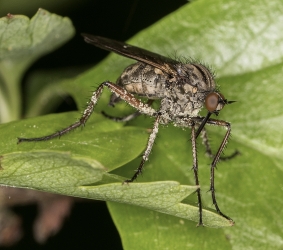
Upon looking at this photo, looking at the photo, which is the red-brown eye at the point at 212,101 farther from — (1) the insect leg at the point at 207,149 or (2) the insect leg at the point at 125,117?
(2) the insect leg at the point at 125,117

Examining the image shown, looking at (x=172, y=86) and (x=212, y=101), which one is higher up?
(x=212, y=101)

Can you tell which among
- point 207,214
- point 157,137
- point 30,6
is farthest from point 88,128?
point 30,6

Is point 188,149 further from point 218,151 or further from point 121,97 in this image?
point 121,97

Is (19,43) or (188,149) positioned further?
(188,149)

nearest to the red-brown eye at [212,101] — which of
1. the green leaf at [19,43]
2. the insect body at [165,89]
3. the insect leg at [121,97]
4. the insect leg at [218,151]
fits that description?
the insect body at [165,89]

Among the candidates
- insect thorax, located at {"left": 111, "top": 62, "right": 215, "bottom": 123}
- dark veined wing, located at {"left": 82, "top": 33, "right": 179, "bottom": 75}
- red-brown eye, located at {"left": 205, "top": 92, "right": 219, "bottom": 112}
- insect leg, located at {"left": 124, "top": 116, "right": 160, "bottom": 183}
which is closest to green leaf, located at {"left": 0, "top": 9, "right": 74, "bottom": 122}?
dark veined wing, located at {"left": 82, "top": 33, "right": 179, "bottom": 75}

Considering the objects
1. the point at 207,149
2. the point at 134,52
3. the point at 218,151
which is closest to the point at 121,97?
the point at 134,52

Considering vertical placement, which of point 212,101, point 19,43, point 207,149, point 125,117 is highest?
point 19,43

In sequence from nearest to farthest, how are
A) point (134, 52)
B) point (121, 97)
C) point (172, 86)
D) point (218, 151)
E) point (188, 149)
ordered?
point (218, 151) → point (188, 149) → point (134, 52) → point (121, 97) → point (172, 86)
